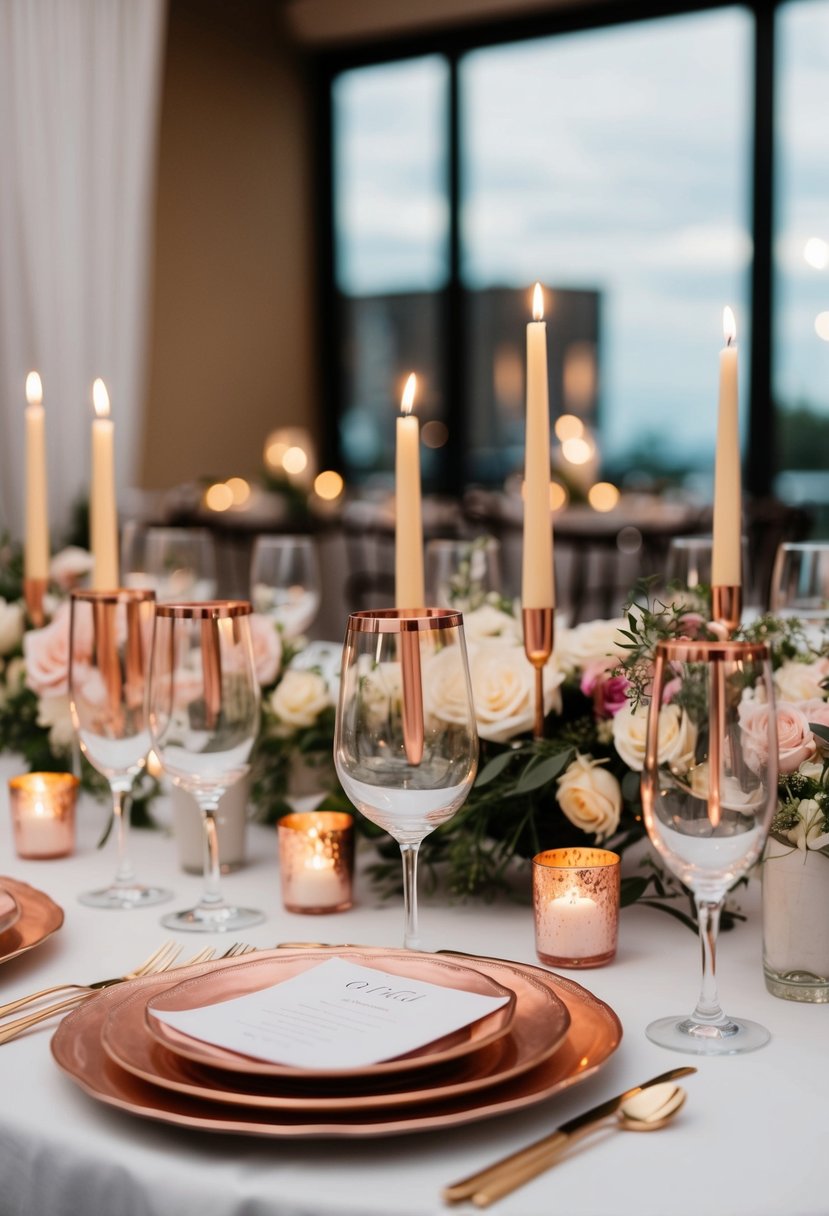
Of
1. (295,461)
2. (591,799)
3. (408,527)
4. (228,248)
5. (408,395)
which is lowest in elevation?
(591,799)

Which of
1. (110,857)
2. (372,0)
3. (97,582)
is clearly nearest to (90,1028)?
(110,857)

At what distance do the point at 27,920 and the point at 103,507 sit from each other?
1.87 feet

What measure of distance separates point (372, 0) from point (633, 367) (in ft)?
7.79

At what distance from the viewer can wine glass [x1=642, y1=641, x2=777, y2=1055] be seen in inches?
31.2

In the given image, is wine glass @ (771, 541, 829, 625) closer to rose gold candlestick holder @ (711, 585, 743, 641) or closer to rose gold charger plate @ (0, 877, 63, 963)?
rose gold candlestick holder @ (711, 585, 743, 641)

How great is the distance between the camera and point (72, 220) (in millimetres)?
5176

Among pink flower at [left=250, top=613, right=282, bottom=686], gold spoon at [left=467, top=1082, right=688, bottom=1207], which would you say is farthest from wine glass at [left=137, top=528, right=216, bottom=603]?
gold spoon at [left=467, top=1082, right=688, bottom=1207]

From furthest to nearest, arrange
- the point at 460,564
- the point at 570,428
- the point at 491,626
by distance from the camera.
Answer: the point at 570,428 < the point at 460,564 < the point at 491,626

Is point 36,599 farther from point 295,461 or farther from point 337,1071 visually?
point 295,461

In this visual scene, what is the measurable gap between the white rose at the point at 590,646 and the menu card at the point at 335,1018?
0.44 meters

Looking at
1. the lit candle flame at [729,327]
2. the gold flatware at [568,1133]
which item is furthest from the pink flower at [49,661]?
the gold flatware at [568,1133]

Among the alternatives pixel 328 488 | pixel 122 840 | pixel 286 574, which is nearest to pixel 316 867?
pixel 122 840

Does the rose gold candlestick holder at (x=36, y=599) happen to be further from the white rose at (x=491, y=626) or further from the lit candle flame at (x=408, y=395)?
the lit candle flame at (x=408, y=395)

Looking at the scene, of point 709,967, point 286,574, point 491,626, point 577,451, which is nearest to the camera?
point 709,967
